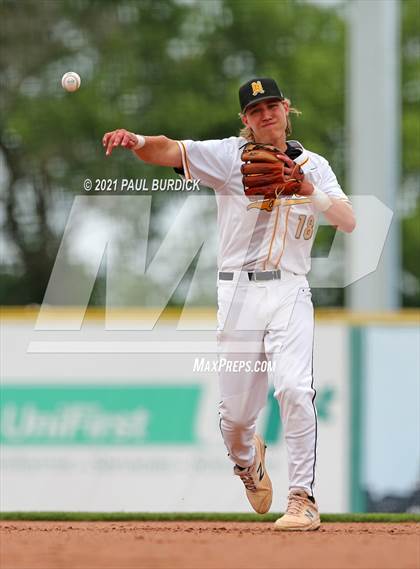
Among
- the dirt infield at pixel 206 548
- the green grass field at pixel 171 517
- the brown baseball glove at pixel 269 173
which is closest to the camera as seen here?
the dirt infield at pixel 206 548

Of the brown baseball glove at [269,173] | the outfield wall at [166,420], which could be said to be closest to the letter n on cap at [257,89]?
the brown baseball glove at [269,173]

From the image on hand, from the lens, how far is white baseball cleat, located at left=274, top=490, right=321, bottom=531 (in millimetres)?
6836

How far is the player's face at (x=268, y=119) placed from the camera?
22.9 feet

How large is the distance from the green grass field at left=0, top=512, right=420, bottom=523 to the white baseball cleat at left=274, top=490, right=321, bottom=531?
1.46m

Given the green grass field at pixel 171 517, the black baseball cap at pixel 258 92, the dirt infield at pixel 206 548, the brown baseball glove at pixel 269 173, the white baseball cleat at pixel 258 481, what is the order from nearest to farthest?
the dirt infield at pixel 206 548 < the brown baseball glove at pixel 269 173 < the black baseball cap at pixel 258 92 < the white baseball cleat at pixel 258 481 < the green grass field at pixel 171 517

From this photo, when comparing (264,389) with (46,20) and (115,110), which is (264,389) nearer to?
(115,110)

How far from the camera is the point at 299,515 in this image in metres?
6.87

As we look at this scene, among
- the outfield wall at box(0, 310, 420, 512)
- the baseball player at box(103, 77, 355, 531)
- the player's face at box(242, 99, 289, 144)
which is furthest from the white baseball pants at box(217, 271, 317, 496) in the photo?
the outfield wall at box(0, 310, 420, 512)

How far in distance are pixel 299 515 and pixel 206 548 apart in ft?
2.60

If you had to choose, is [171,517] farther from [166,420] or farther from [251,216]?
[251,216]

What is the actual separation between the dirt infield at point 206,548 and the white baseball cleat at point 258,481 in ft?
0.42

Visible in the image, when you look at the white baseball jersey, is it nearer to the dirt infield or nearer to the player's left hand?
the player's left hand

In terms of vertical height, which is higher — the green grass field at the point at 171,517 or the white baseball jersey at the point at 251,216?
the white baseball jersey at the point at 251,216

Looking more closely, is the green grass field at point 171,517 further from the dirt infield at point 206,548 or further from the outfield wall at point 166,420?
the dirt infield at point 206,548
